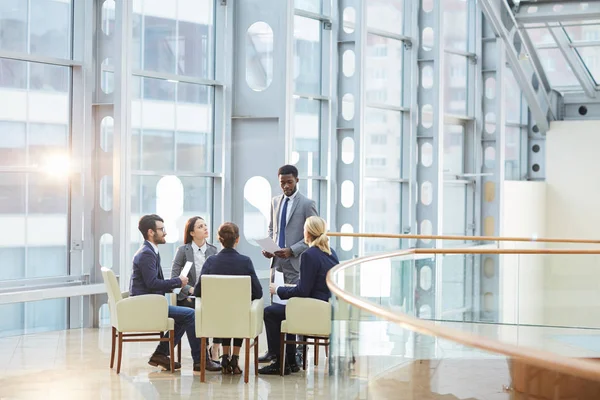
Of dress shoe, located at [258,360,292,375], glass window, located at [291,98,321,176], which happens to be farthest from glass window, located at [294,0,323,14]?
dress shoe, located at [258,360,292,375]

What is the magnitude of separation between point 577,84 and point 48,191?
1127 centimetres

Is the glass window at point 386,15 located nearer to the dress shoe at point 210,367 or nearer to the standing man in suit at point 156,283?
the standing man in suit at point 156,283

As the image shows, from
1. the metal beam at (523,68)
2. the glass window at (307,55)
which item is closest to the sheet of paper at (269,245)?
the glass window at (307,55)

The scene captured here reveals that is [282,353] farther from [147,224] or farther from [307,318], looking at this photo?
[147,224]

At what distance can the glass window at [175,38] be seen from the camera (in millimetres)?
10312

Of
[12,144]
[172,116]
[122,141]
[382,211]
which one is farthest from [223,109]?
[382,211]

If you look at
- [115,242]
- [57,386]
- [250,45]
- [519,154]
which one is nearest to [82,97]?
[115,242]

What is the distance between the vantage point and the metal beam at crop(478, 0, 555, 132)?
589 inches

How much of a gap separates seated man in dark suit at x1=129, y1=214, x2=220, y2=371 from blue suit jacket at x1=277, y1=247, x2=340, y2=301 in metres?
0.81

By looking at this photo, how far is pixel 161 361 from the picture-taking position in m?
7.20

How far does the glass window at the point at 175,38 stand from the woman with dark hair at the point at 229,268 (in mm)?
3828

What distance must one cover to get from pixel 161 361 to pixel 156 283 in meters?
0.62

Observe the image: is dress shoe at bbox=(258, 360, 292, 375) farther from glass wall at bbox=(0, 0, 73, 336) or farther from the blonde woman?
glass wall at bbox=(0, 0, 73, 336)

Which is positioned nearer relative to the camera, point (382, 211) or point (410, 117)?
point (382, 211)
